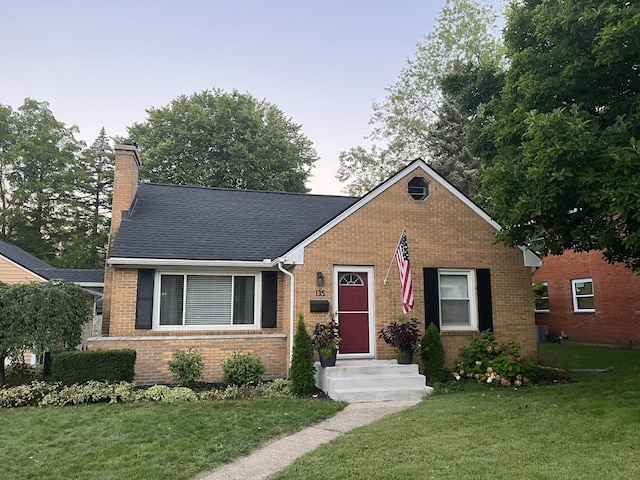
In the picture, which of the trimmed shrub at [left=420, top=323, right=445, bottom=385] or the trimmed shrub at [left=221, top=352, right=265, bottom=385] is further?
the trimmed shrub at [left=420, top=323, right=445, bottom=385]

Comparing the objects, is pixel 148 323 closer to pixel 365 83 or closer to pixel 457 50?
pixel 365 83

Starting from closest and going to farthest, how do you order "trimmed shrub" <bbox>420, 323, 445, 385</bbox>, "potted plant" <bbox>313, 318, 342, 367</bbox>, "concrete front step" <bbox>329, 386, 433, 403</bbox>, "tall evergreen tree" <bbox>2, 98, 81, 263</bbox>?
1. "concrete front step" <bbox>329, 386, 433, 403</bbox>
2. "potted plant" <bbox>313, 318, 342, 367</bbox>
3. "trimmed shrub" <bbox>420, 323, 445, 385</bbox>
4. "tall evergreen tree" <bbox>2, 98, 81, 263</bbox>

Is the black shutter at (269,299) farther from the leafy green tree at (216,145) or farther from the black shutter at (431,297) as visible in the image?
the leafy green tree at (216,145)

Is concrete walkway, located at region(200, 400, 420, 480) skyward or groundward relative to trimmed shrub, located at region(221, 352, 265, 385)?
groundward

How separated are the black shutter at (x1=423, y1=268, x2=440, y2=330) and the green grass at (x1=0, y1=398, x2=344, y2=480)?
144 inches

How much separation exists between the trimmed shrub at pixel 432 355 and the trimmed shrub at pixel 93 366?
624cm

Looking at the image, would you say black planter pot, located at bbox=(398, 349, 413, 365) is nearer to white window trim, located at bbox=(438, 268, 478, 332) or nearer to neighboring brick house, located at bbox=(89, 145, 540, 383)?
neighboring brick house, located at bbox=(89, 145, 540, 383)

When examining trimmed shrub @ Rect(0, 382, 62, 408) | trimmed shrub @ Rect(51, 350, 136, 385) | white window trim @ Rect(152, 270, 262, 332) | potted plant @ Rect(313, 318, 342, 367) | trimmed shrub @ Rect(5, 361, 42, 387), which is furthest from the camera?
white window trim @ Rect(152, 270, 262, 332)

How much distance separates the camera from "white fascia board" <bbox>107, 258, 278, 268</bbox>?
10523mm

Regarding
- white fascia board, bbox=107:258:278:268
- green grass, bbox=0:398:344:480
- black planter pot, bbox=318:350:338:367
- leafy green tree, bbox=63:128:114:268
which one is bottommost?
green grass, bbox=0:398:344:480

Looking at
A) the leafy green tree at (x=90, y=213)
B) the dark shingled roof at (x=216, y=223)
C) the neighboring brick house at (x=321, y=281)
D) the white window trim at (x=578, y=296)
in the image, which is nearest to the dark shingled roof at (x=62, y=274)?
the dark shingled roof at (x=216, y=223)

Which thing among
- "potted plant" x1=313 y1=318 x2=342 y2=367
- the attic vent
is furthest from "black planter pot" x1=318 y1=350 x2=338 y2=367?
the attic vent

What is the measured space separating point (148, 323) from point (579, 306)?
660 inches

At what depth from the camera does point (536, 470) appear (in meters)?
4.48
